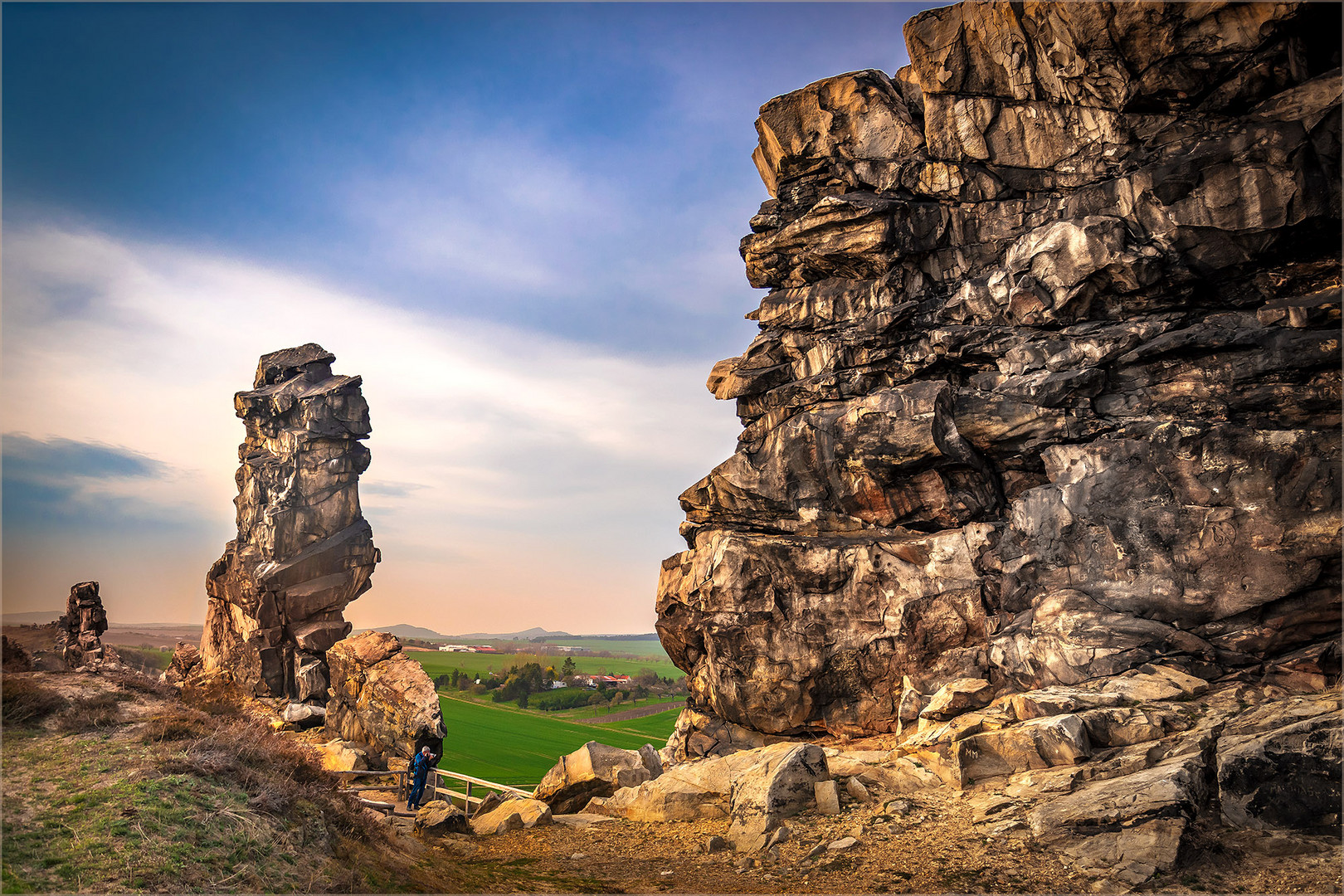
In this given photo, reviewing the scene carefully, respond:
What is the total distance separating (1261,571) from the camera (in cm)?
2036

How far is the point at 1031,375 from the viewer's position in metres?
26.4

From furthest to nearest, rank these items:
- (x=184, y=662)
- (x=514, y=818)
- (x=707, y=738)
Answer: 1. (x=184, y=662)
2. (x=707, y=738)
3. (x=514, y=818)

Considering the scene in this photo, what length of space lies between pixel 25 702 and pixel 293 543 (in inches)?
1622

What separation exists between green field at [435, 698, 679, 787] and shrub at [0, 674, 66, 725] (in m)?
30.2

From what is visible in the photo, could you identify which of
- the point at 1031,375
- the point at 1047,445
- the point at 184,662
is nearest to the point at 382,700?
the point at 1047,445

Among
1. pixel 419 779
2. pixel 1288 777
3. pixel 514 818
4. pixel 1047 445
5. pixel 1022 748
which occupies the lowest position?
pixel 514 818

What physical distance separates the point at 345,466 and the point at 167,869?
50.0 m

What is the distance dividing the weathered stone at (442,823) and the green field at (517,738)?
80.9 ft

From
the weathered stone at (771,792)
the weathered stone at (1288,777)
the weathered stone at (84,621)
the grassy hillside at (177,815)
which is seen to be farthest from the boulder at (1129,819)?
the weathered stone at (84,621)

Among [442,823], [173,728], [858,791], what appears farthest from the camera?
[442,823]

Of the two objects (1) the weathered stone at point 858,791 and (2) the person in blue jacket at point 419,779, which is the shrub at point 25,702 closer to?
(2) the person in blue jacket at point 419,779

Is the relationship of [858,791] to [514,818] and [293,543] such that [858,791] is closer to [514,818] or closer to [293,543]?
[514,818]

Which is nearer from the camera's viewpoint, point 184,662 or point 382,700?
point 382,700

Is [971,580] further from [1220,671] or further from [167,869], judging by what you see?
[167,869]
